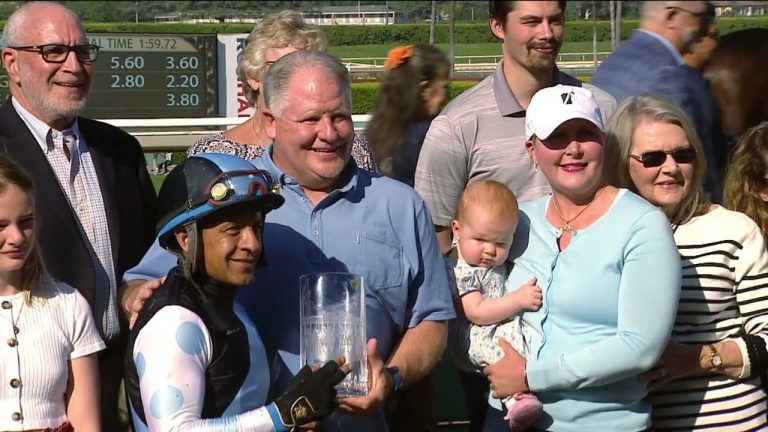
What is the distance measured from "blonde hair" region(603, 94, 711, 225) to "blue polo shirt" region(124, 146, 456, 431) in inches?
26.2

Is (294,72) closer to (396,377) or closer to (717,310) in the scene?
(396,377)

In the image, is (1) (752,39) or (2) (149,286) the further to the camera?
(1) (752,39)

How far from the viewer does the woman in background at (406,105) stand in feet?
17.8

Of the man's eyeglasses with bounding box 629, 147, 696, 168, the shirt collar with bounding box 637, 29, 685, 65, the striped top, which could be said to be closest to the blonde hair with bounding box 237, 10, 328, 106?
the shirt collar with bounding box 637, 29, 685, 65

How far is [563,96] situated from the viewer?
122 inches

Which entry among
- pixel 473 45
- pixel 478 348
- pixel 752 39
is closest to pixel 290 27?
pixel 478 348

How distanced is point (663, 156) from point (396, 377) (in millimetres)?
1087

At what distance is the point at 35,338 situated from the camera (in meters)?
2.92

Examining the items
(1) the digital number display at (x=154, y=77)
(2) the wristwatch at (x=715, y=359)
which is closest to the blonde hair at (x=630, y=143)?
(2) the wristwatch at (x=715, y=359)

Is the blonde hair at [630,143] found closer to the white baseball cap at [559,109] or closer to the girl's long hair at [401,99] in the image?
the white baseball cap at [559,109]

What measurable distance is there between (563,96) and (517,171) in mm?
820

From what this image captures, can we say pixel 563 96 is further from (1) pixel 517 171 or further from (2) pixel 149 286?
(2) pixel 149 286

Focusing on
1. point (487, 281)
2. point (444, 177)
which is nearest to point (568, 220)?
point (487, 281)

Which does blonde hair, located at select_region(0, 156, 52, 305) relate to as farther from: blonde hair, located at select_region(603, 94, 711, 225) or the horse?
the horse
